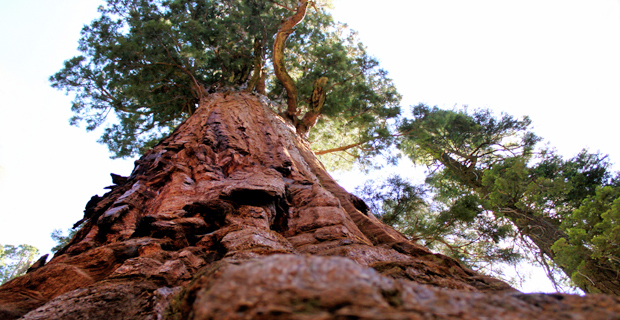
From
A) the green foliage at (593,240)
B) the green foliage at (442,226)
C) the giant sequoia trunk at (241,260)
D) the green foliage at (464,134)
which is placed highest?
the green foliage at (464,134)

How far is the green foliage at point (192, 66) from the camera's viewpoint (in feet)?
22.0

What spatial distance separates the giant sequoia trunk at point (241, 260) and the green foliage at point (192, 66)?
3.60 m

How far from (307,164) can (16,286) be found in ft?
9.88

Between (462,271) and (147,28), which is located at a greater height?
(147,28)

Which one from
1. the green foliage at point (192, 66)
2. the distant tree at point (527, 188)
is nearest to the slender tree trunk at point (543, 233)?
the distant tree at point (527, 188)

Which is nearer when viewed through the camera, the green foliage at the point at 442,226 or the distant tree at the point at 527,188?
the distant tree at the point at 527,188

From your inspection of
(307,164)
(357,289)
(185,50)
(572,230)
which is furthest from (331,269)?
(185,50)

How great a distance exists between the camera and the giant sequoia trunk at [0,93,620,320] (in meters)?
0.63

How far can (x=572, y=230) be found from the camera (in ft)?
11.7

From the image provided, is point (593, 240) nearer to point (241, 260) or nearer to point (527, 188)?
point (527, 188)

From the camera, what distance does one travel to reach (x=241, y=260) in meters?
1.10

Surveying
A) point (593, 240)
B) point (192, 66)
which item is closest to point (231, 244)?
point (593, 240)

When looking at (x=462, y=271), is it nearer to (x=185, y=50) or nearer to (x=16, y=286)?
(x=16, y=286)

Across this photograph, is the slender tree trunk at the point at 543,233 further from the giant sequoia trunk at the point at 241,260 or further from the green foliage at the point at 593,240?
the giant sequoia trunk at the point at 241,260
